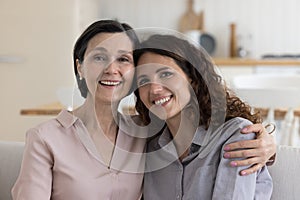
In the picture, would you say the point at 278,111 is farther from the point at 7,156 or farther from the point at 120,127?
the point at 7,156

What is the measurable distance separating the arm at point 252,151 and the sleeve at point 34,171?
48cm

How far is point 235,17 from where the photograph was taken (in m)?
4.63

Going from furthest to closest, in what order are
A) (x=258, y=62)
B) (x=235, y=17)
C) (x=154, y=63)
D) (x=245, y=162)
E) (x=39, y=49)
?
(x=235, y=17), (x=258, y=62), (x=39, y=49), (x=154, y=63), (x=245, y=162)

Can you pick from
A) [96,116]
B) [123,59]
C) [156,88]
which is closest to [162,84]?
[156,88]

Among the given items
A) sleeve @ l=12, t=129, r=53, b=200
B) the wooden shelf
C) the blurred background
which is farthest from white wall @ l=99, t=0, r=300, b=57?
sleeve @ l=12, t=129, r=53, b=200

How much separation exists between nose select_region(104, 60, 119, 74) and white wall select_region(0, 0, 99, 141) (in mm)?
2725

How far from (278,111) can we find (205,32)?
2362 mm

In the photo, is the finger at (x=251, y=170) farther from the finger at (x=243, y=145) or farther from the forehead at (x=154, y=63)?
the forehead at (x=154, y=63)

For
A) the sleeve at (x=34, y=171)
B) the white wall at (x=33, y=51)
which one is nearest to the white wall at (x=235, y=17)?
the white wall at (x=33, y=51)

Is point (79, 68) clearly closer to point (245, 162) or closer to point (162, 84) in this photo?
point (162, 84)

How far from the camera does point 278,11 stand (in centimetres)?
453

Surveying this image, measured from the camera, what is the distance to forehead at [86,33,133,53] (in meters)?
1.30

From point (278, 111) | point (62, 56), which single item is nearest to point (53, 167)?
point (278, 111)

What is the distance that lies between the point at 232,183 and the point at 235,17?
361 cm
